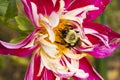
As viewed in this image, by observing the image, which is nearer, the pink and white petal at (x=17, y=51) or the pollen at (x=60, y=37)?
the pink and white petal at (x=17, y=51)

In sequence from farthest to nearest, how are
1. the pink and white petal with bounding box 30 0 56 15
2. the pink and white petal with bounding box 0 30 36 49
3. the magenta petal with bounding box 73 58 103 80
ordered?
the magenta petal with bounding box 73 58 103 80
the pink and white petal with bounding box 30 0 56 15
the pink and white petal with bounding box 0 30 36 49

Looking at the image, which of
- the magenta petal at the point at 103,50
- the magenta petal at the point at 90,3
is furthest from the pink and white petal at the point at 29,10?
the magenta petal at the point at 103,50

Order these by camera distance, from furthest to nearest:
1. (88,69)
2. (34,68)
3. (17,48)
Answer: (88,69), (34,68), (17,48)

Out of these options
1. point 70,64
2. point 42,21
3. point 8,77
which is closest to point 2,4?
point 42,21

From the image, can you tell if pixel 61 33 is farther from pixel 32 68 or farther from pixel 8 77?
pixel 8 77

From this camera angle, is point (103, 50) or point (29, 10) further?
point (103, 50)

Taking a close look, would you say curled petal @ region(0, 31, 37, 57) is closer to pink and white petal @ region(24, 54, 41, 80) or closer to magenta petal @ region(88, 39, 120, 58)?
pink and white petal @ region(24, 54, 41, 80)

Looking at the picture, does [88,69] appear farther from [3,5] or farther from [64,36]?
[3,5]

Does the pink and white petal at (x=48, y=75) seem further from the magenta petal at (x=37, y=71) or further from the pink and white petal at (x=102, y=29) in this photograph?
the pink and white petal at (x=102, y=29)

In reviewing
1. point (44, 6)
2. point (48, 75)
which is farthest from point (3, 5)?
point (48, 75)

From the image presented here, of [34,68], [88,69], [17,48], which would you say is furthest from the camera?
[88,69]

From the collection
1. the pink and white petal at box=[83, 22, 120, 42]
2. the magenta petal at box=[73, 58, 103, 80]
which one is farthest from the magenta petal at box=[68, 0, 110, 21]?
the magenta petal at box=[73, 58, 103, 80]

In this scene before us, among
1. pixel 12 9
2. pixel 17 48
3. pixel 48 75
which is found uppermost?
pixel 12 9
